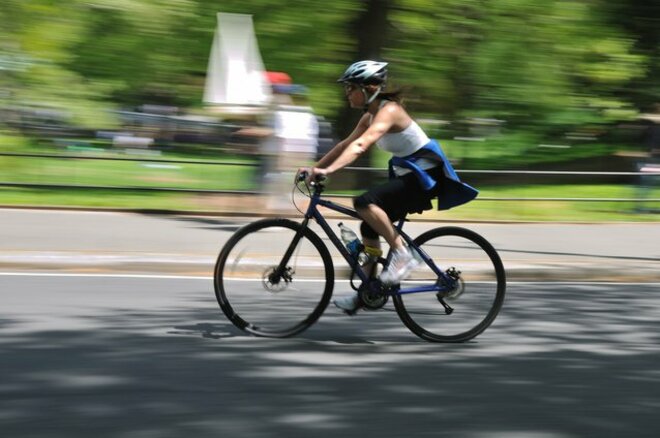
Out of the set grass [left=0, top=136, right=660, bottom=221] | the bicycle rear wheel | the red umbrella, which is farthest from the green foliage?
the bicycle rear wheel

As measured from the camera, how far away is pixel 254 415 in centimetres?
480

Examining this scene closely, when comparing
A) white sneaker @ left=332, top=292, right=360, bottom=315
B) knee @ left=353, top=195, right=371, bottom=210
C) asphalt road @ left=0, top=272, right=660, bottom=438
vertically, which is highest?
knee @ left=353, top=195, right=371, bottom=210

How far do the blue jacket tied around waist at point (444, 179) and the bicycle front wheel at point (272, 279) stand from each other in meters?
0.71

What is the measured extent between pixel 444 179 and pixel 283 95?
6.17 meters

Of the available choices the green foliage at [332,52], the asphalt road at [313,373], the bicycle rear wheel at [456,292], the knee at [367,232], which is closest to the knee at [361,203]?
the knee at [367,232]

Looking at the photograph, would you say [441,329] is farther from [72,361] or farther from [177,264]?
[177,264]

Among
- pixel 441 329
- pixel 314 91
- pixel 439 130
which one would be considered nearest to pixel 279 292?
pixel 441 329

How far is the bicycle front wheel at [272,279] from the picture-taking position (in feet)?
21.2

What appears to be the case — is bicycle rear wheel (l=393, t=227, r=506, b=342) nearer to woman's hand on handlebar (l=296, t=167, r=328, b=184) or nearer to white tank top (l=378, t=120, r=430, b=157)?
white tank top (l=378, t=120, r=430, b=157)

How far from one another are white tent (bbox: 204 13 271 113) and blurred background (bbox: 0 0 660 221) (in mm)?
33

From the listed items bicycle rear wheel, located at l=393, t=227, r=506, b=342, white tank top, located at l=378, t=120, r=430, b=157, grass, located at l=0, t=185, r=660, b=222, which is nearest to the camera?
white tank top, located at l=378, t=120, r=430, b=157

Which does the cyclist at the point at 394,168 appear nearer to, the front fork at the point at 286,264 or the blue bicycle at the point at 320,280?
the blue bicycle at the point at 320,280

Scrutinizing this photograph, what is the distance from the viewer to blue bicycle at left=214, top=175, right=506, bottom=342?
648 centimetres

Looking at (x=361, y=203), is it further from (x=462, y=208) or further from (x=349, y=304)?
(x=462, y=208)
